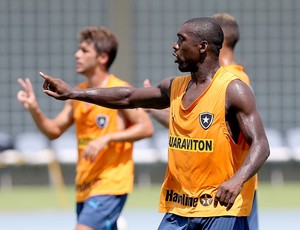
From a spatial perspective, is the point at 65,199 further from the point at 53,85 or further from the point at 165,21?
Answer: the point at 53,85

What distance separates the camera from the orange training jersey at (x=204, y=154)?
7004 mm

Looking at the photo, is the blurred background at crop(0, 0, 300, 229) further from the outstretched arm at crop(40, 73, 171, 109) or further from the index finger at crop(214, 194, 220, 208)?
the index finger at crop(214, 194, 220, 208)

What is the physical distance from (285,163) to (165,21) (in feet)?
13.3

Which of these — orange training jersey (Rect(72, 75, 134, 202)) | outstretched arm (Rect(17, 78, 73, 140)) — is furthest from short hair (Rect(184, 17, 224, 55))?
orange training jersey (Rect(72, 75, 134, 202))

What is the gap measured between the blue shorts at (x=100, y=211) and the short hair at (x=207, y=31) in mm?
2794

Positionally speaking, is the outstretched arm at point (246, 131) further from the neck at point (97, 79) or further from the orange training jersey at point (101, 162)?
the neck at point (97, 79)

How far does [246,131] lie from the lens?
6.87 m

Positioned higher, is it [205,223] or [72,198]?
[205,223]

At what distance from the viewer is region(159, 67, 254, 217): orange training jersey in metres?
7.00

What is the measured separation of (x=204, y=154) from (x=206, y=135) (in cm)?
13

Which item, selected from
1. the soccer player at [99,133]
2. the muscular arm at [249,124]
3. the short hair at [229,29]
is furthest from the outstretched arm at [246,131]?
the soccer player at [99,133]

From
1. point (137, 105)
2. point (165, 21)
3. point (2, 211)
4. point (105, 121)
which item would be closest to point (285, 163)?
point (165, 21)

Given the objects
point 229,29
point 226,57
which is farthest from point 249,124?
point 229,29

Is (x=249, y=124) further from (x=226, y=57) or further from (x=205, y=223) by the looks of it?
(x=226, y=57)
